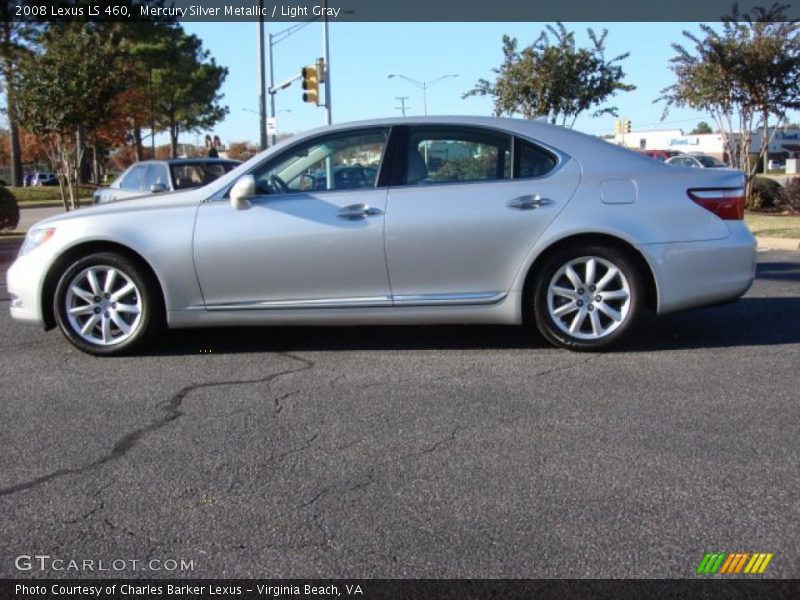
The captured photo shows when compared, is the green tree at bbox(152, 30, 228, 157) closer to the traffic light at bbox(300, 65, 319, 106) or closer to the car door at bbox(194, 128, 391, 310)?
the traffic light at bbox(300, 65, 319, 106)

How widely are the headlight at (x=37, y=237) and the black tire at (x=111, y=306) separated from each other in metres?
0.29

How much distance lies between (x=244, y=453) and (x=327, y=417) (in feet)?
2.09

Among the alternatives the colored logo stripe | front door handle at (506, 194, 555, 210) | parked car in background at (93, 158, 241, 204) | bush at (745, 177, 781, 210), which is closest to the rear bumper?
front door handle at (506, 194, 555, 210)

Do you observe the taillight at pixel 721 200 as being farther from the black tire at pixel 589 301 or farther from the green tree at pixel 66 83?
the green tree at pixel 66 83

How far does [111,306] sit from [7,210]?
11.8 meters

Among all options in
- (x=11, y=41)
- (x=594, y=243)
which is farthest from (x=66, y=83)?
(x=594, y=243)

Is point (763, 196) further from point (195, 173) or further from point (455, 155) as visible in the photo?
point (455, 155)

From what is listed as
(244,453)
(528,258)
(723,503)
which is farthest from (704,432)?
(244,453)

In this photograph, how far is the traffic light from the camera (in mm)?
24703

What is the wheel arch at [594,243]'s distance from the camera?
575 centimetres

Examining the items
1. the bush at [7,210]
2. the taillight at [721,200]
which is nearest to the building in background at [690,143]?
the bush at [7,210]

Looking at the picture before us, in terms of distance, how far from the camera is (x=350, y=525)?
10.8 ft

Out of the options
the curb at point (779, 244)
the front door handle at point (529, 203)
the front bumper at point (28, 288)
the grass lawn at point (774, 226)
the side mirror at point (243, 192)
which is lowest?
the curb at point (779, 244)

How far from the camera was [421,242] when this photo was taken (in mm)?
5707
